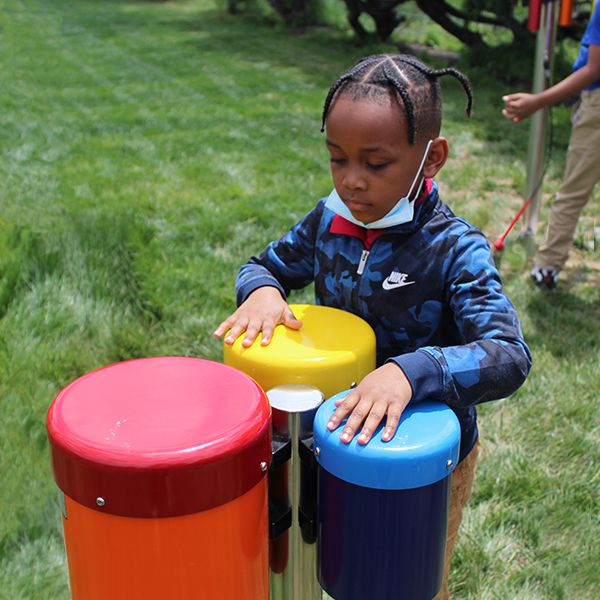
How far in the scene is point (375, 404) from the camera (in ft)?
3.78

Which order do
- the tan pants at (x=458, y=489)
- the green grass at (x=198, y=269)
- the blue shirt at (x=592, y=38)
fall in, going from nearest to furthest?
the tan pants at (x=458, y=489) < the green grass at (x=198, y=269) < the blue shirt at (x=592, y=38)

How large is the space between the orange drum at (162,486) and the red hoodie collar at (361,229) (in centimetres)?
48

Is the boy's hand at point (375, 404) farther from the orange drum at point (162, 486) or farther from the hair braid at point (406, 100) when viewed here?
the hair braid at point (406, 100)

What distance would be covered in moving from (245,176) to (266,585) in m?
4.64

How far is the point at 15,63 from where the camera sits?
36.5 ft

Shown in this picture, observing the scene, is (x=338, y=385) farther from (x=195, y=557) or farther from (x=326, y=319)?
(x=195, y=557)

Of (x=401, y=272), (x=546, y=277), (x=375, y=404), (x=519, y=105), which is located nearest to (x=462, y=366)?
(x=375, y=404)

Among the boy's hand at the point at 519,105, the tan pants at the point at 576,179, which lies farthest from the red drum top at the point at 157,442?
the tan pants at the point at 576,179

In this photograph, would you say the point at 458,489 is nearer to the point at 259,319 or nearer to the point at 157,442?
the point at 259,319

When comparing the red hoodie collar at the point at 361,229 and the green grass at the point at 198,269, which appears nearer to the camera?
the red hoodie collar at the point at 361,229

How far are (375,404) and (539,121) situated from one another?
3.63 metres

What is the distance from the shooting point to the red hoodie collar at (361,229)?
1.47 metres

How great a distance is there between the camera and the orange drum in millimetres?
983

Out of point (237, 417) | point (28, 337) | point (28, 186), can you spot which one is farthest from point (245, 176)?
point (237, 417)
